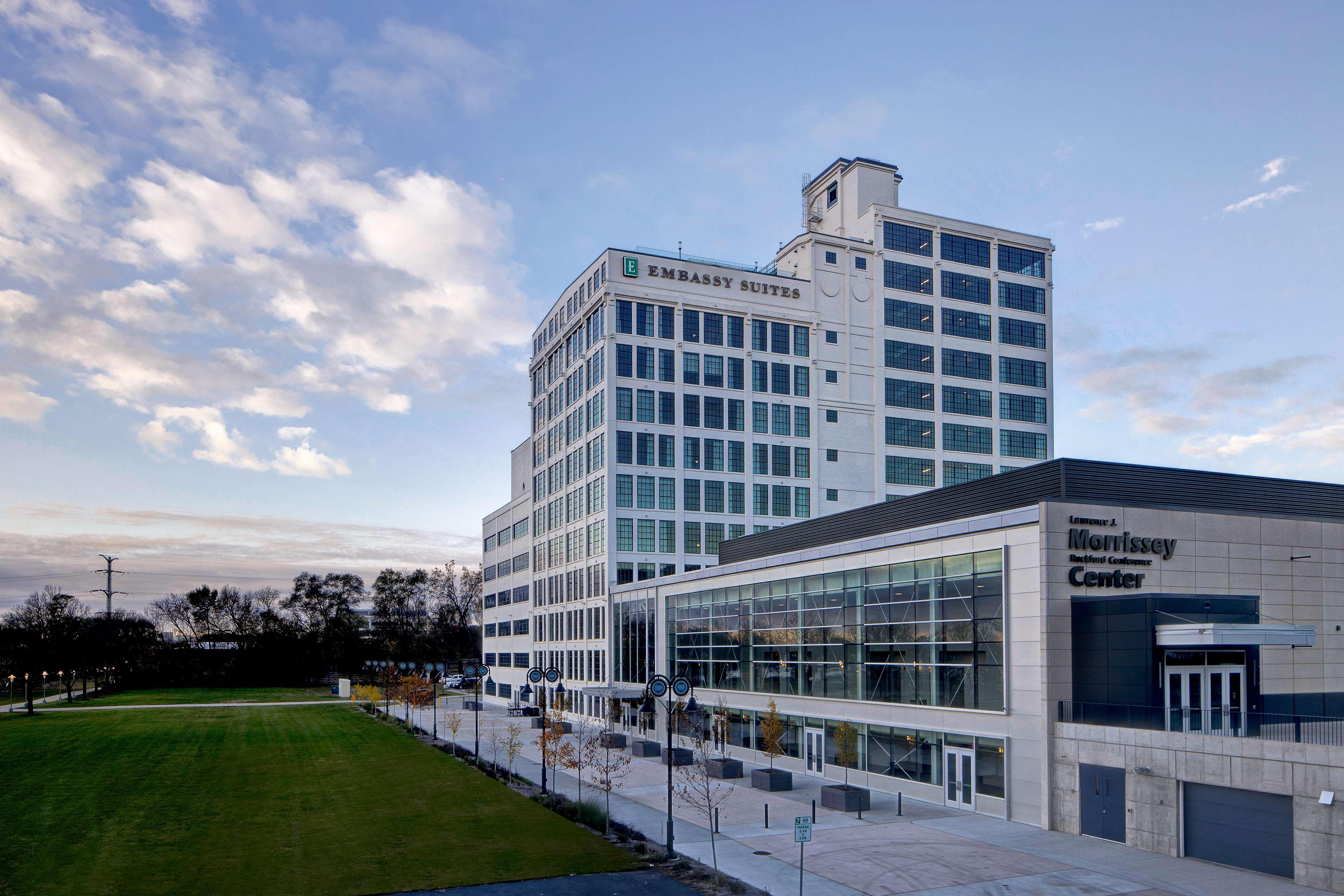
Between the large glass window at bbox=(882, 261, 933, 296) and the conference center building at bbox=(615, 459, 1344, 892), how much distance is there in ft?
136

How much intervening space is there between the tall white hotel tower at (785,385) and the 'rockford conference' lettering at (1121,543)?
41.8m

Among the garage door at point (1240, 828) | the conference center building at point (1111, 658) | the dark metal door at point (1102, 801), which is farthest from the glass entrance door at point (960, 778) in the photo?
the garage door at point (1240, 828)

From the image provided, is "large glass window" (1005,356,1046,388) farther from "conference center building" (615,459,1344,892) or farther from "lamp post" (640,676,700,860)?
"lamp post" (640,676,700,860)

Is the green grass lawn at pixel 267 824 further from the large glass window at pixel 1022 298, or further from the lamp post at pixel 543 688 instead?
the large glass window at pixel 1022 298

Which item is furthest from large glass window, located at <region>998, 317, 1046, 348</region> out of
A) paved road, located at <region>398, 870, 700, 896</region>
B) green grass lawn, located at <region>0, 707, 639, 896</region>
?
paved road, located at <region>398, 870, 700, 896</region>

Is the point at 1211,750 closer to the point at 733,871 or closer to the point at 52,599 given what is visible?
the point at 733,871

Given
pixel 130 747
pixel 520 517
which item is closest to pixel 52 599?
pixel 520 517

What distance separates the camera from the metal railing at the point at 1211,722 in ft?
86.0

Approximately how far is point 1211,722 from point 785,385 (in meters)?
54.8

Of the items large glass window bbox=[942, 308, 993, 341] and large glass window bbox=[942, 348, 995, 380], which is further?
large glass window bbox=[942, 348, 995, 380]

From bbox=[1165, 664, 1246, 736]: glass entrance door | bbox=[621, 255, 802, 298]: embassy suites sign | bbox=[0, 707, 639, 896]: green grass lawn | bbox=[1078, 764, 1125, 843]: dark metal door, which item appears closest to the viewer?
bbox=[0, 707, 639, 896]: green grass lawn

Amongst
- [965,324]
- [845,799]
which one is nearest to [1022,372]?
[965,324]

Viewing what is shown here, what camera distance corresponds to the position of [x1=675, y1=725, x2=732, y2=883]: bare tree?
31.0 metres

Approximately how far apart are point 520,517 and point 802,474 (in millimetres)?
35388
